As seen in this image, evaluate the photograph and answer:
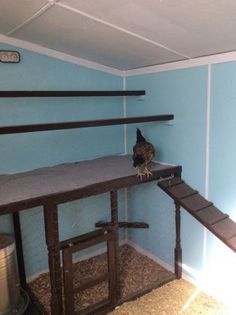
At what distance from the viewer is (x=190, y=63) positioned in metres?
1.98

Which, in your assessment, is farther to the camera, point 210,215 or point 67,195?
point 210,215

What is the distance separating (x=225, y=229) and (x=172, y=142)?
29.9 inches

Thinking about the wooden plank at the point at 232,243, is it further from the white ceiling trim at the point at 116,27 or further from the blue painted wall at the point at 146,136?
the white ceiling trim at the point at 116,27

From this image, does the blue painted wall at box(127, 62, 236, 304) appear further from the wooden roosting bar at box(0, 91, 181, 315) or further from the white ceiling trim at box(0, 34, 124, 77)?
the white ceiling trim at box(0, 34, 124, 77)

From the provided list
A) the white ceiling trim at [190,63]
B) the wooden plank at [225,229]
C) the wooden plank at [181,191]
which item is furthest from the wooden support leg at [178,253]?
the white ceiling trim at [190,63]

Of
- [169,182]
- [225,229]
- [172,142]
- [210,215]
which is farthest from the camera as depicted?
[172,142]

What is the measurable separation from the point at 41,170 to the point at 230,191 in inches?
51.7

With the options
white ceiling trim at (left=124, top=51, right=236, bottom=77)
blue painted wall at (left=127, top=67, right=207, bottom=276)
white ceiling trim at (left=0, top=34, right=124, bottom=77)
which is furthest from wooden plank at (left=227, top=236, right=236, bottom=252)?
white ceiling trim at (left=0, top=34, right=124, bottom=77)

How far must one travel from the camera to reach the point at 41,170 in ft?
7.10

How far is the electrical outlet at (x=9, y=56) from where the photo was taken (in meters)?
1.97

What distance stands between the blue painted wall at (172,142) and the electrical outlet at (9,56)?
0.95 meters

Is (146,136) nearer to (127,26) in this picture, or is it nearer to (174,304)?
(127,26)

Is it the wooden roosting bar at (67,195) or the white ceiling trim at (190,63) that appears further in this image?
the white ceiling trim at (190,63)

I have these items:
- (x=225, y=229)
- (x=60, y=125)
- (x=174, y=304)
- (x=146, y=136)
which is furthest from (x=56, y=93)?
(x=174, y=304)
